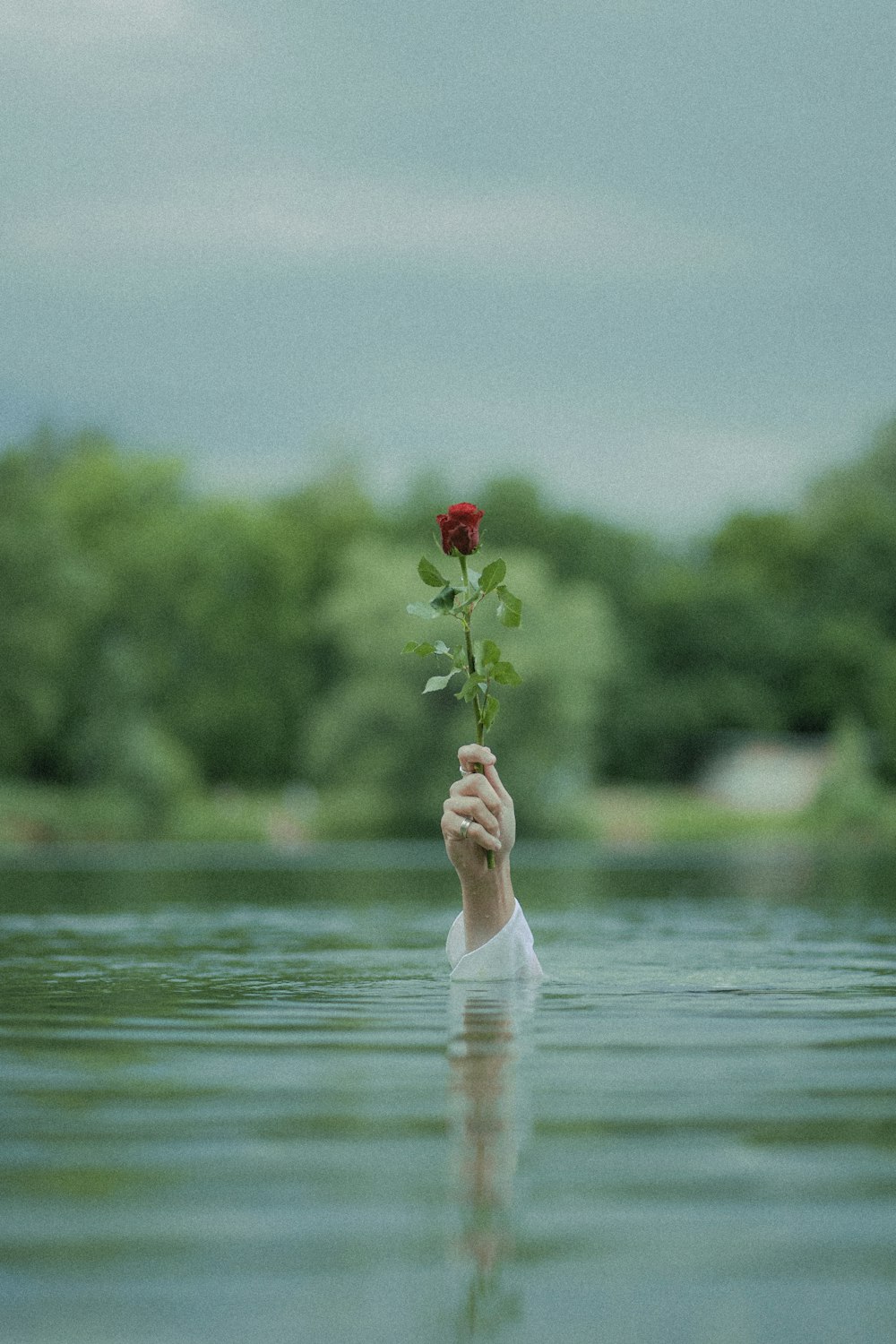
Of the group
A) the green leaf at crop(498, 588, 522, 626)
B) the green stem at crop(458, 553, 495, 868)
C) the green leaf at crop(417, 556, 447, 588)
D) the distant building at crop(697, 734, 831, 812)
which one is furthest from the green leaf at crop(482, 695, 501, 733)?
the distant building at crop(697, 734, 831, 812)

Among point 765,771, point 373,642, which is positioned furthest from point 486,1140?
point 765,771

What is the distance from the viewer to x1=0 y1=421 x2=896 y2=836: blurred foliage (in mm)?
71125

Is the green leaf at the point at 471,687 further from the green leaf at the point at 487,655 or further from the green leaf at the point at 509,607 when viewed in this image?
the green leaf at the point at 509,607

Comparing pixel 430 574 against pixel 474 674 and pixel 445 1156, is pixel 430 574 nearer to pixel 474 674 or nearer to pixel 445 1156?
pixel 474 674

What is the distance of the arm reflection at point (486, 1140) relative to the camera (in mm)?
4672

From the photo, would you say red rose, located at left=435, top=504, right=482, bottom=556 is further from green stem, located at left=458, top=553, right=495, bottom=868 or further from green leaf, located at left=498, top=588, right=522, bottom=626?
green leaf, located at left=498, top=588, right=522, bottom=626

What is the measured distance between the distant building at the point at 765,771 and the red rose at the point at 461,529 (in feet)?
278

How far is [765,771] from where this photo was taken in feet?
318

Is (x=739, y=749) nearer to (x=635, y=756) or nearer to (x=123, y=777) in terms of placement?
(x=635, y=756)

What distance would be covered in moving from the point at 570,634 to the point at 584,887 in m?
40.8

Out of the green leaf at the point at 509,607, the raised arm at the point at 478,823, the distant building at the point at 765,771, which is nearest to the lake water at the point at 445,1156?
the raised arm at the point at 478,823

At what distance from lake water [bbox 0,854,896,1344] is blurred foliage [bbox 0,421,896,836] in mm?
51786

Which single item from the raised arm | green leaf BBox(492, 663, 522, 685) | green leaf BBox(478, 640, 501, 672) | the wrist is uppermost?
green leaf BBox(478, 640, 501, 672)

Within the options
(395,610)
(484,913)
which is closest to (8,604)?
(395,610)
